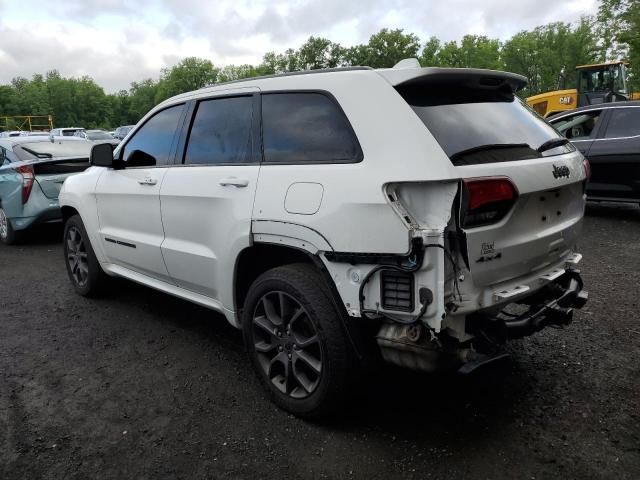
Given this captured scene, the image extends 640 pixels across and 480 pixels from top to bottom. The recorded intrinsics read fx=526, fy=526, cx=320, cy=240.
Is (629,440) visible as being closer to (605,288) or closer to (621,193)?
(605,288)

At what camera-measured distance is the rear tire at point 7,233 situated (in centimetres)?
763

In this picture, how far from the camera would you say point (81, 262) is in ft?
16.8

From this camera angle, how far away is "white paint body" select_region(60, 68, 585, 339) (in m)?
2.37

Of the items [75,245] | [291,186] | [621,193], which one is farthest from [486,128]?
[621,193]

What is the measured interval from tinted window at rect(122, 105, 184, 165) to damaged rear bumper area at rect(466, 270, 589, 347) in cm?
245

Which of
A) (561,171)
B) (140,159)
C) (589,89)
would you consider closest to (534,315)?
(561,171)

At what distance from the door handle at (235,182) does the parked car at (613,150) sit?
6650mm

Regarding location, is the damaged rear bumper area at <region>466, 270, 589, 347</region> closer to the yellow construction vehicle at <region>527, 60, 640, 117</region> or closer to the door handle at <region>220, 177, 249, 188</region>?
the door handle at <region>220, 177, 249, 188</region>

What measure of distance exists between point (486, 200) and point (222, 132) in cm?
183

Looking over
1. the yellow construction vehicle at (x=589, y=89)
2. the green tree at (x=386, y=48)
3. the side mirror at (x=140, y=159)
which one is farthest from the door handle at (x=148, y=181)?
the green tree at (x=386, y=48)

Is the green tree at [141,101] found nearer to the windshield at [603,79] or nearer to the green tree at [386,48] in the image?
the green tree at [386,48]

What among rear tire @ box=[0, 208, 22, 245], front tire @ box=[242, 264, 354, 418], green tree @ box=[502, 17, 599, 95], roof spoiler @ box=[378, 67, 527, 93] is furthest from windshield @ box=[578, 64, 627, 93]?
green tree @ box=[502, 17, 599, 95]

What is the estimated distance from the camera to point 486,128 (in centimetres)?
276

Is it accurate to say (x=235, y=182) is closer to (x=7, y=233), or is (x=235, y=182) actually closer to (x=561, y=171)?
(x=561, y=171)
